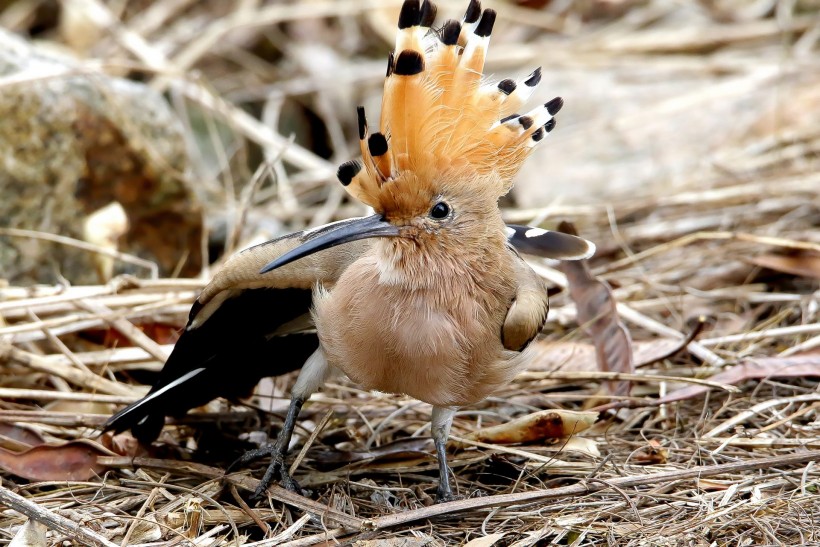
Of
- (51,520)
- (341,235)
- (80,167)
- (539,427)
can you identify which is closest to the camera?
(51,520)

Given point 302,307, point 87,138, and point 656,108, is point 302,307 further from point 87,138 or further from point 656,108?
point 656,108

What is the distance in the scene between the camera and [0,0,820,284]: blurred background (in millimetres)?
4449

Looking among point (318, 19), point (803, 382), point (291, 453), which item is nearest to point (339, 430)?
point (291, 453)

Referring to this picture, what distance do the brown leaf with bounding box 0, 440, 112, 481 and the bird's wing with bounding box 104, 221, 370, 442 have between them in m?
0.11

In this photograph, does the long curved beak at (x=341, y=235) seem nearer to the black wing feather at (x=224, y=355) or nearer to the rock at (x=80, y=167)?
the black wing feather at (x=224, y=355)

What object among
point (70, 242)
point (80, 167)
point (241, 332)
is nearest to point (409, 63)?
point (241, 332)

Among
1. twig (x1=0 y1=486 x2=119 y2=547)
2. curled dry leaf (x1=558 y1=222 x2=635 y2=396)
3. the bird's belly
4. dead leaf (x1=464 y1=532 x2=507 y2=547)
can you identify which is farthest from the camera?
curled dry leaf (x1=558 y1=222 x2=635 y2=396)

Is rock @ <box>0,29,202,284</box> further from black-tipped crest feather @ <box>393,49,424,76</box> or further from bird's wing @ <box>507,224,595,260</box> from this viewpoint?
black-tipped crest feather @ <box>393,49,424,76</box>

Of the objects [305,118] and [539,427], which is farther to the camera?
[305,118]

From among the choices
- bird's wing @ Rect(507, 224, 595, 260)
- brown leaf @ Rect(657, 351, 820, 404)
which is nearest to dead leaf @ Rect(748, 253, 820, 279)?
brown leaf @ Rect(657, 351, 820, 404)

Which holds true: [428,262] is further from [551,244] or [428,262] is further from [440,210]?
[551,244]

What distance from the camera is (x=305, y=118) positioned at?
7.37 meters

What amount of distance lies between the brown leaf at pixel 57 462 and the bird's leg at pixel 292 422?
1.44 ft

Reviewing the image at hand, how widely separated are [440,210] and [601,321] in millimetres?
1214
